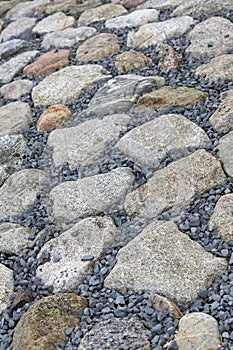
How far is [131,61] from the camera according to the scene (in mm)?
3654

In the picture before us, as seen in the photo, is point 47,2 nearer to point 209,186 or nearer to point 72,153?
point 72,153

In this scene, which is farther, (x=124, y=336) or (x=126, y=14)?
(x=126, y=14)

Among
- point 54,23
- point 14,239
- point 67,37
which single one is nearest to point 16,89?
point 67,37

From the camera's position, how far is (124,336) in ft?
6.18

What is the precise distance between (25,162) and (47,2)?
9.20 ft

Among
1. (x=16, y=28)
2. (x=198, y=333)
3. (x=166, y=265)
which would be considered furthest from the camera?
(x=16, y=28)

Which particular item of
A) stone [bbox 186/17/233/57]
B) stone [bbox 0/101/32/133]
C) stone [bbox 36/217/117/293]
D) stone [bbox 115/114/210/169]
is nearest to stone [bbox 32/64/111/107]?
stone [bbox 0/101/32/133]

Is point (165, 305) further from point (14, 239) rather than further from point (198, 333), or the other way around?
point (14, 239)

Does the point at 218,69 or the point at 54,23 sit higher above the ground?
the point at 54,23

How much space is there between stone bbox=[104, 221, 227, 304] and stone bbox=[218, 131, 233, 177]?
0.46 m

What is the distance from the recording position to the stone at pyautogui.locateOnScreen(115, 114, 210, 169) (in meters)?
2.75

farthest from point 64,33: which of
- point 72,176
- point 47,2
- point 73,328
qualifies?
point 73,328

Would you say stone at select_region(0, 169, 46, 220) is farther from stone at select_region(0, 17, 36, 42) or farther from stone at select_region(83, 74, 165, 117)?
stone at select_region(0, 17, 36, 42)

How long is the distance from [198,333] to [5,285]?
37.6 inches
